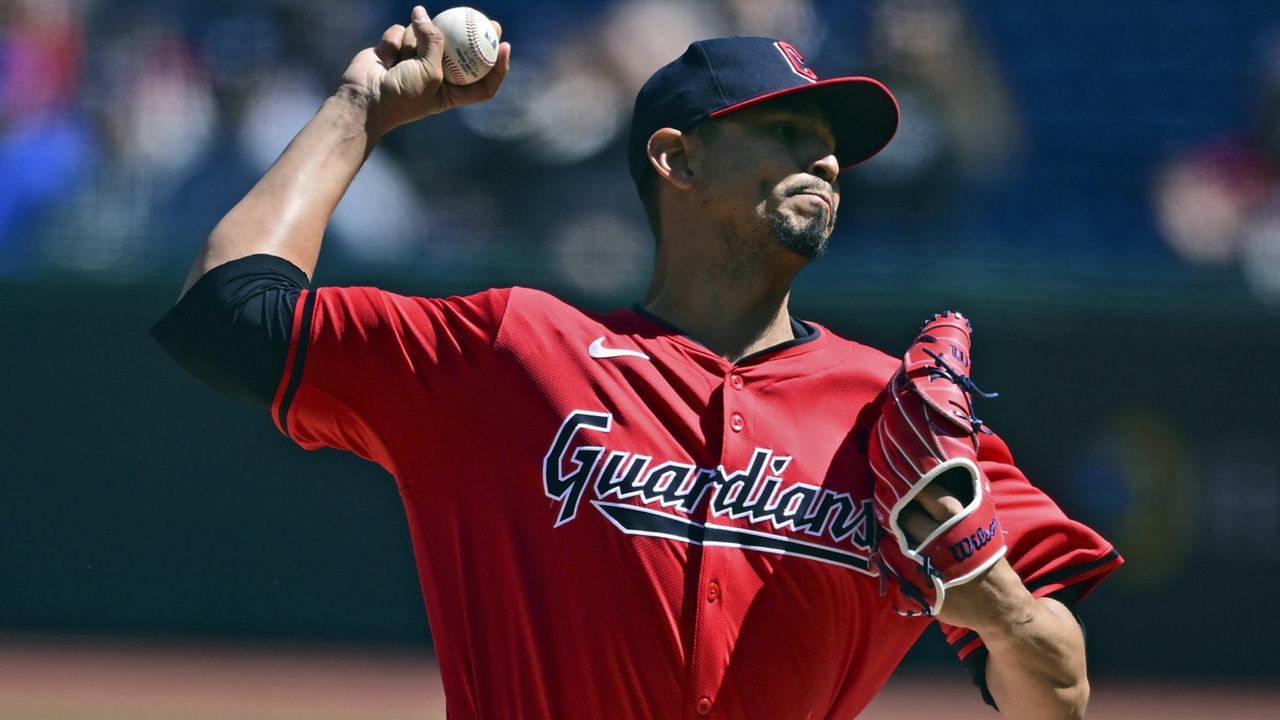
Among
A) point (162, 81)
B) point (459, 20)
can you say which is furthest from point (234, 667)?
point (459, 20)

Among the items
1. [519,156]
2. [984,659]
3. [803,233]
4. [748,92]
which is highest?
[748,92]

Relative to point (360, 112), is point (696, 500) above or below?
below

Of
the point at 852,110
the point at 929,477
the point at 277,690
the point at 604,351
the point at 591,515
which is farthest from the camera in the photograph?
the point at 277,690

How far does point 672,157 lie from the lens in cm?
270

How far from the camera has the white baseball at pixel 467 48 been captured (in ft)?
8.21

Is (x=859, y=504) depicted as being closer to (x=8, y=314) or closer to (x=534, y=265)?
(x=534, y=265)

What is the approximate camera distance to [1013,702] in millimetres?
2311

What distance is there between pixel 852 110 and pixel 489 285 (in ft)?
15.7

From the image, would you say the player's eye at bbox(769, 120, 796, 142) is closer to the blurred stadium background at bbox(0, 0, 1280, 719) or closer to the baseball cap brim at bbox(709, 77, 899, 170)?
the baseball cap brim at bbox(709, 77, 899, 170)

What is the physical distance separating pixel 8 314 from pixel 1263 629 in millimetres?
6289

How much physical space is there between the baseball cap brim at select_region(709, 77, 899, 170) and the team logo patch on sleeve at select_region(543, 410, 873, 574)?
0.62m

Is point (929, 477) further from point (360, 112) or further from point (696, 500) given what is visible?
point (360, 112)

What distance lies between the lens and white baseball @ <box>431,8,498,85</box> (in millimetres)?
2504

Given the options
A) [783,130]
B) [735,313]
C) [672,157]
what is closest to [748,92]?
[783,130]
